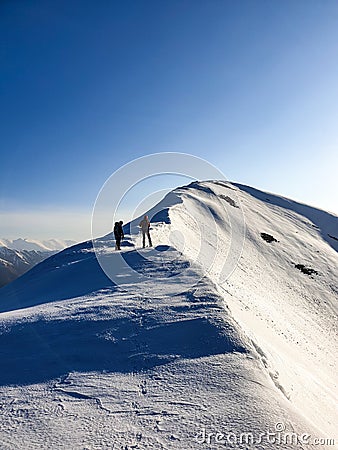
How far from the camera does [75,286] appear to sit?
1145 cm

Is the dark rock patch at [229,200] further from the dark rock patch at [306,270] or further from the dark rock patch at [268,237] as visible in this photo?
the dark rock patch at [306,270]

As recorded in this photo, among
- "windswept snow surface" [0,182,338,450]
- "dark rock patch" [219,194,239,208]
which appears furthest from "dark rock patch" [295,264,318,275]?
"windswept snow surface" [0,182,338,450]

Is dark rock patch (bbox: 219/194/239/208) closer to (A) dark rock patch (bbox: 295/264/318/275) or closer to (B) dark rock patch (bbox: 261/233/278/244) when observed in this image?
(B) dark rock patch (bbox: 261/233/278/244)

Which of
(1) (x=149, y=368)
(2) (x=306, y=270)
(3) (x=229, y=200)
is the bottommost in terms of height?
(2) (x=306, y=270)

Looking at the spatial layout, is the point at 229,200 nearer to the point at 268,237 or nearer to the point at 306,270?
the point at 268,237

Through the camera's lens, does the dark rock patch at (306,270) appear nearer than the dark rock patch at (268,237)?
Yes

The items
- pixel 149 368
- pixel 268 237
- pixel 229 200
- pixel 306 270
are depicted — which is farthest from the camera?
pixel 229 200

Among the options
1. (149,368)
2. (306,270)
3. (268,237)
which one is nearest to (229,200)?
(268,237)

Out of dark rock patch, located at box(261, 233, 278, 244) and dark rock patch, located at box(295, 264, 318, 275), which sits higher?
dark rock patch, located at box(261, 233, 278, 244)

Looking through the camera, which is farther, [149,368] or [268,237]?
[268,237]

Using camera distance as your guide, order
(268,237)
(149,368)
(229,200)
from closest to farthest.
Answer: (149,368) → (268,237) → (229,200)

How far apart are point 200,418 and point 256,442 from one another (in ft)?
2.79

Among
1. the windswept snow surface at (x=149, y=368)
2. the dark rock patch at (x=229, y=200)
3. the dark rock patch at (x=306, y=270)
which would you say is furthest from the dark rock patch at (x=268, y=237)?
the windswept snow surface at (x=149, y=368)

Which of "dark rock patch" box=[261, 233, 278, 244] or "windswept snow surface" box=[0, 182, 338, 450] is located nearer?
"windswept snow surface" box=[0, 182, 338, 450]
